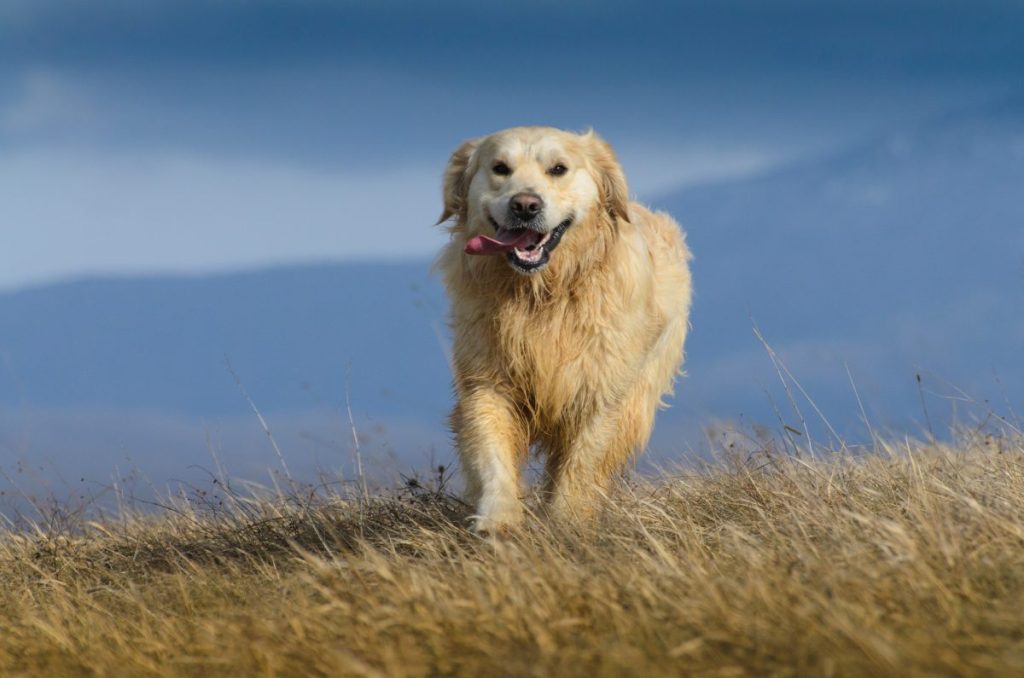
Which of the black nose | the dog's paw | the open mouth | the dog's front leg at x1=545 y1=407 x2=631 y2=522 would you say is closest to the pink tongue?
the open mouth

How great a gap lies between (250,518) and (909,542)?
161 inches

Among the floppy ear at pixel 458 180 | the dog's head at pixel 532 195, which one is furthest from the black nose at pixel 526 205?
the floppy ear at pixel 458 180

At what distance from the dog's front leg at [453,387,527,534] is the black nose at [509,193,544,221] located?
0.92 meters

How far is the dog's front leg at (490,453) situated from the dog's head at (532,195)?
727 mm

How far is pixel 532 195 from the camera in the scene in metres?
5.45

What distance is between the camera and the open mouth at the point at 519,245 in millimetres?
5586

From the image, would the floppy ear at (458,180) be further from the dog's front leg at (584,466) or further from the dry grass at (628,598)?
the dry grass at (628,598)

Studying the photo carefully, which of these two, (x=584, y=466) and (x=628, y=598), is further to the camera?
(x=584, y=466)

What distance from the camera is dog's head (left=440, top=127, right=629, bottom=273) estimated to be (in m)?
5.57

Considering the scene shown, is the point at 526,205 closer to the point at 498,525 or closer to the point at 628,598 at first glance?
the point at 498,525

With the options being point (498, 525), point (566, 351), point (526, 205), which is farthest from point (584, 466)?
point (526, 205)

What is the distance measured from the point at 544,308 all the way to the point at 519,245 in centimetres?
41

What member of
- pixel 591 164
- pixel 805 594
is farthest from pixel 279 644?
pixel 591 164

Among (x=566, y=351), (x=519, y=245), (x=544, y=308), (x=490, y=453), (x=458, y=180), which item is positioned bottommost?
(x=490, y=453)
